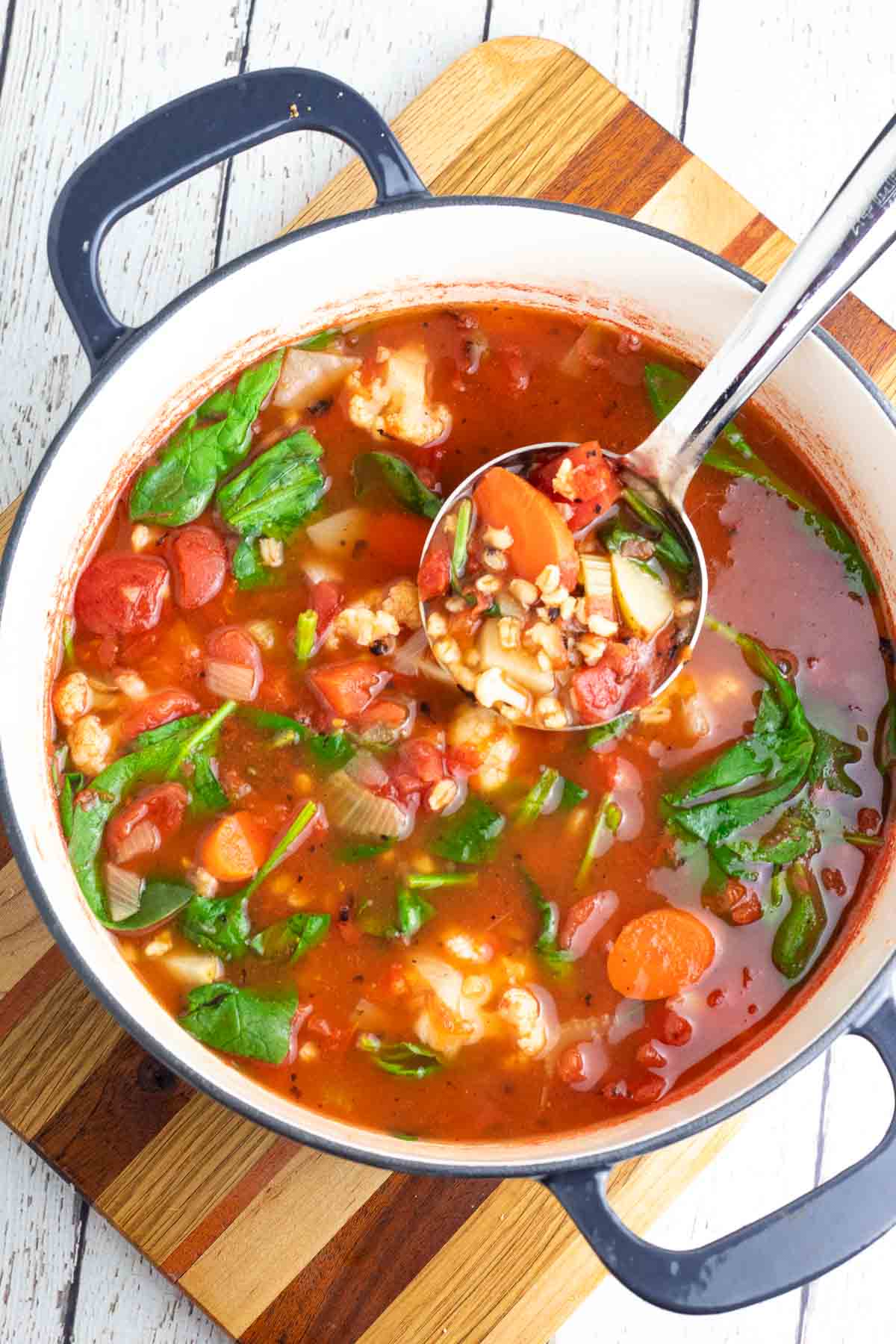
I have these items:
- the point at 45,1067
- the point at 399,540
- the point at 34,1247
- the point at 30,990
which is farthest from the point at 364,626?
the point at 34,1247

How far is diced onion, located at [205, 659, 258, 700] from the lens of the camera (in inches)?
119

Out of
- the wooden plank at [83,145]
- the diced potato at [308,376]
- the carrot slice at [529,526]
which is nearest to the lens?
the carrot slice at [529,526]

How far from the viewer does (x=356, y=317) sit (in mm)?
3221

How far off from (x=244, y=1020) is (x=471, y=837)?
0.64 metres

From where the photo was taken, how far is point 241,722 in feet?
9.94

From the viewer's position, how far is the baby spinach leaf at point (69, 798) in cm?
300

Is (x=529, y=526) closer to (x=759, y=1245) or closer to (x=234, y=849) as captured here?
(x=234, y=849)

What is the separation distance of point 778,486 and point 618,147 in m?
0.97

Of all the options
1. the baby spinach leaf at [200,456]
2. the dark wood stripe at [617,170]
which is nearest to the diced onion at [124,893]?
the baby spinach leaf at [200,456]

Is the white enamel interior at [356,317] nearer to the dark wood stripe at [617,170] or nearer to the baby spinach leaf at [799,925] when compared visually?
the baby spinach leaf at [799,925]

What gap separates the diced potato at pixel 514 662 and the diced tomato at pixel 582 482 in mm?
303

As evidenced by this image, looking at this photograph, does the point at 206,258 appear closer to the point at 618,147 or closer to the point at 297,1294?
the point at 618,147

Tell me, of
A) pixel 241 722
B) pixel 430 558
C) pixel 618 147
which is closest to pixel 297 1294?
pixel 241 722

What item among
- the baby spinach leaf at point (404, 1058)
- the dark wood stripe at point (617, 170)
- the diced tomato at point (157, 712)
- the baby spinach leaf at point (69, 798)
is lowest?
the baby spinach leaf at point (69, 798)
